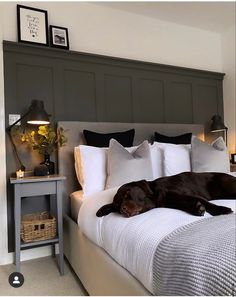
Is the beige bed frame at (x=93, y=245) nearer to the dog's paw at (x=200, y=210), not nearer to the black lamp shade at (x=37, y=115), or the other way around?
the black lamp shade at (x=37, y=115)

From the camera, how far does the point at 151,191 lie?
5.35 feet

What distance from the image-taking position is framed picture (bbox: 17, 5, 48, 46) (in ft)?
8.30

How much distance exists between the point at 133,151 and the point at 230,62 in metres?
2.32

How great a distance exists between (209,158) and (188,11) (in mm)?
1934

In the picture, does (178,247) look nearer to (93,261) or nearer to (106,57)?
(93,261)

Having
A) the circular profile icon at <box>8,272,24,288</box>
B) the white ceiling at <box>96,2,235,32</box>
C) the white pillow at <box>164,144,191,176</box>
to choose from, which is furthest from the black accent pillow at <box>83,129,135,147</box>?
the white ceiling at <box>96,2,235,32</box>

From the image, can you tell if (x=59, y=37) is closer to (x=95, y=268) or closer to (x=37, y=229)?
(x=37, y=229)

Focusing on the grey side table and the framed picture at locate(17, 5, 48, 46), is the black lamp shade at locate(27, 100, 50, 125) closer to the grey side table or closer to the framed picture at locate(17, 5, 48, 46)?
the grey side table

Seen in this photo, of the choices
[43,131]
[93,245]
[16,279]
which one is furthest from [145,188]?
[16,279]

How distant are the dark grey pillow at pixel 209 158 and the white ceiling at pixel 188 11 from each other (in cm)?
172

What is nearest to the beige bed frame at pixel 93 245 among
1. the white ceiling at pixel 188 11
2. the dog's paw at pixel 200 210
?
the dog's paw at pixel 200 210

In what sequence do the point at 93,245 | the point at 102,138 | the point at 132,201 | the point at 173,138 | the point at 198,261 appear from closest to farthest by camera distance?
the point at 198,261 < the point at 132,201 < the point at 93,245 < the point at 102,138 < the point at 173,138

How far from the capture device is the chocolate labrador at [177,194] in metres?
1.44

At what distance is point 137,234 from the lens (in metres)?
1.23
